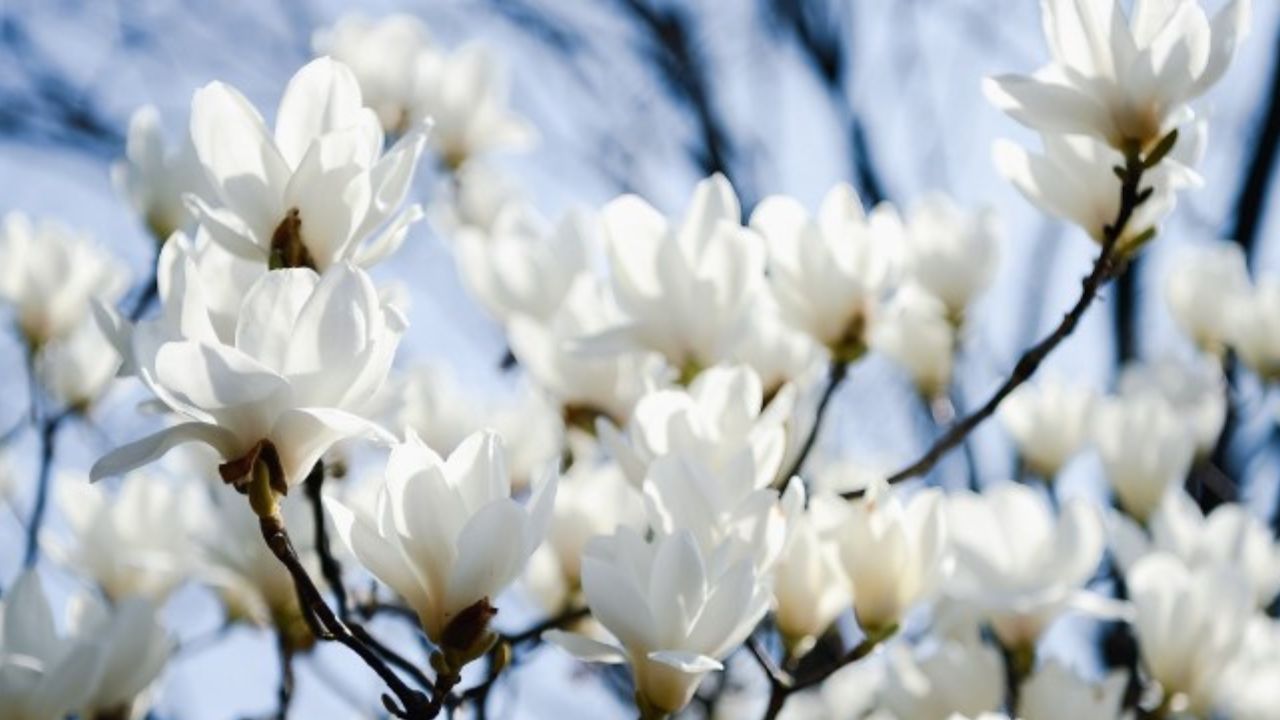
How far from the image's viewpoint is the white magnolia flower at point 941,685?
133 centimetres

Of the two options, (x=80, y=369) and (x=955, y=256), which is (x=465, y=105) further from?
(x=955, y=256)

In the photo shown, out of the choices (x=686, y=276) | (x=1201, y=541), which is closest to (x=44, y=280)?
(x=686, y=276)

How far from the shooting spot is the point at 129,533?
160cm

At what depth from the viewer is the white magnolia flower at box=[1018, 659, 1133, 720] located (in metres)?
1.23

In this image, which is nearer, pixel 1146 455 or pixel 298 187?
pixel 298 187

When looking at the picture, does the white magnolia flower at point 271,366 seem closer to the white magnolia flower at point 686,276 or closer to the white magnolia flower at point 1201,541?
the white magnolia flower at point 686,276

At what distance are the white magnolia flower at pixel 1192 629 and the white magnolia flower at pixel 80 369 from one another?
125cm

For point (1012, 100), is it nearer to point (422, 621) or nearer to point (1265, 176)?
point (422, 621)

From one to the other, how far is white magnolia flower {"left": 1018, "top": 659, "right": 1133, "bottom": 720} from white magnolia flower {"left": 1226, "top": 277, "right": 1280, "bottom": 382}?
1053 millimetres

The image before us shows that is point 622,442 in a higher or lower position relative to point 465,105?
higher

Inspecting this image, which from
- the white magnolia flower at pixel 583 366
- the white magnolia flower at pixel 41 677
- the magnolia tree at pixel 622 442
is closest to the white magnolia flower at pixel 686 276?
the magnolia tree at pixel 622 442

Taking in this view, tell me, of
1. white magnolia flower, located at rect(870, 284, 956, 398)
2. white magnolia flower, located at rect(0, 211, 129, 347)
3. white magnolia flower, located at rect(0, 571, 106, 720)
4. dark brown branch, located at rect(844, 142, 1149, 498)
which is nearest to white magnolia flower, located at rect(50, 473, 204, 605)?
white magnolia flower, located at rect(0, 211, 129, 347)

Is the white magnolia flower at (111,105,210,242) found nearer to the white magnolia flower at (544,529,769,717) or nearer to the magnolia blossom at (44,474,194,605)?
the magnolia blossom at (44,474,194,605)

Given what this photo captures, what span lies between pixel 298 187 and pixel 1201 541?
1100 mm
